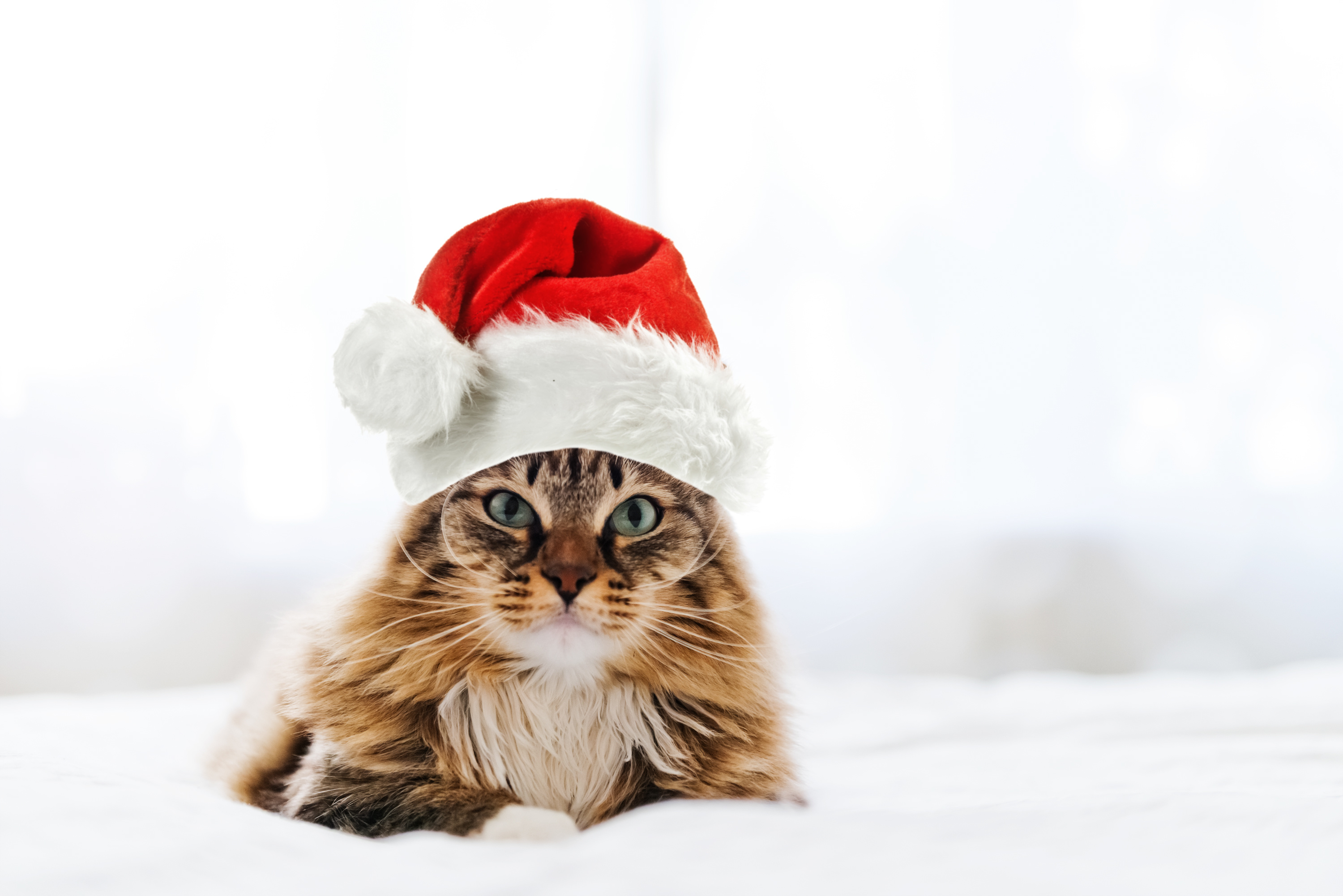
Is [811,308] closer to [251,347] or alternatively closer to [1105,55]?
[1105,55]

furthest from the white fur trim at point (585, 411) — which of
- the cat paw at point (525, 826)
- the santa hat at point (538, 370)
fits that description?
the cat paw at point (525, 826)

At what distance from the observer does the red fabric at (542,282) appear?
776 millimetres

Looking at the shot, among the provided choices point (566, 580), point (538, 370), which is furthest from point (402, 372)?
point (566, 580)

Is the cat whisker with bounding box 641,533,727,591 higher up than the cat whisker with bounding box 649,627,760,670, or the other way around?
the cat whisker with bounding box 641,533,727,591

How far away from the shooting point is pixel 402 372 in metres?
0.69

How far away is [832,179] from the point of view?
2049 mm

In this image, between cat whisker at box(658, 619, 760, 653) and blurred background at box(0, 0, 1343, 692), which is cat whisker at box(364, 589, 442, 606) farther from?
blurred background at box(0, 0, 1343, 692)

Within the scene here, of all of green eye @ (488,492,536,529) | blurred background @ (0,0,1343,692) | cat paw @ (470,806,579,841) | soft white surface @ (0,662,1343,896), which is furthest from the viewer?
blurred background @ (0,0,1343,692)

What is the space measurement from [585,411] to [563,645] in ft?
0.61

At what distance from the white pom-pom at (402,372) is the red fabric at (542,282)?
0.06 metres

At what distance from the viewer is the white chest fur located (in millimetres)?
742

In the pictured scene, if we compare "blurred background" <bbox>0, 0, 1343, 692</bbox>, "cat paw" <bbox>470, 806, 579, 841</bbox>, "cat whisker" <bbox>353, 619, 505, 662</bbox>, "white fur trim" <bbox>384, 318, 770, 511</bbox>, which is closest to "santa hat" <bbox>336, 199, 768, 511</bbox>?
"white fur trim" <bbox>384, 318, 770, 511</bbox>

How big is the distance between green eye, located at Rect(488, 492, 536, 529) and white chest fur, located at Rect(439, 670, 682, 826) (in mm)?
123

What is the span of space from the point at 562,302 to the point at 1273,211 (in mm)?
1627
